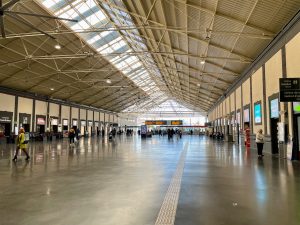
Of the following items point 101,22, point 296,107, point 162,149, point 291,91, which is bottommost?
point 162,149

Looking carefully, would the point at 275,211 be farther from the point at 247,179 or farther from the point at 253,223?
the point at 247,179

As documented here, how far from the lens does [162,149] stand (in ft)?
60.4

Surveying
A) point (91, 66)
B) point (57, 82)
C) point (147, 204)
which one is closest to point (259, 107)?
point (147, 204)

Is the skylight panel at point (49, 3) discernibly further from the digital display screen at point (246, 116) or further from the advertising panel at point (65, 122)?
the advertising panel at point (65, 122)

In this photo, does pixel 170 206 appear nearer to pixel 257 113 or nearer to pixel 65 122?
pixel 257 113

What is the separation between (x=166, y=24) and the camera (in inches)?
598

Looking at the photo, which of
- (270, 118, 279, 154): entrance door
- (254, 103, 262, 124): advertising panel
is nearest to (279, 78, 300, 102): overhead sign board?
(270, 118, 279, 154): entrance door

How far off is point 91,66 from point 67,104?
47.9ft

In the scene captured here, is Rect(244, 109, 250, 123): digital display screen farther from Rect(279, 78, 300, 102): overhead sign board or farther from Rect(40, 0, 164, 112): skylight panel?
Rect(40, 0, 164, 112): skylight panel

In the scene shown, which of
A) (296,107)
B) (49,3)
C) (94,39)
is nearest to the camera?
(296,107)

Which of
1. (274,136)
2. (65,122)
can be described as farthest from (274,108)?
(65,122)

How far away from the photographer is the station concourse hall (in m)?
4.64

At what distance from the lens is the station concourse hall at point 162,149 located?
4.64 meters

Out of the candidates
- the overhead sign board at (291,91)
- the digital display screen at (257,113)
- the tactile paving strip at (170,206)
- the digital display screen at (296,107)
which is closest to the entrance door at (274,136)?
the digital display screen at (257,113)
